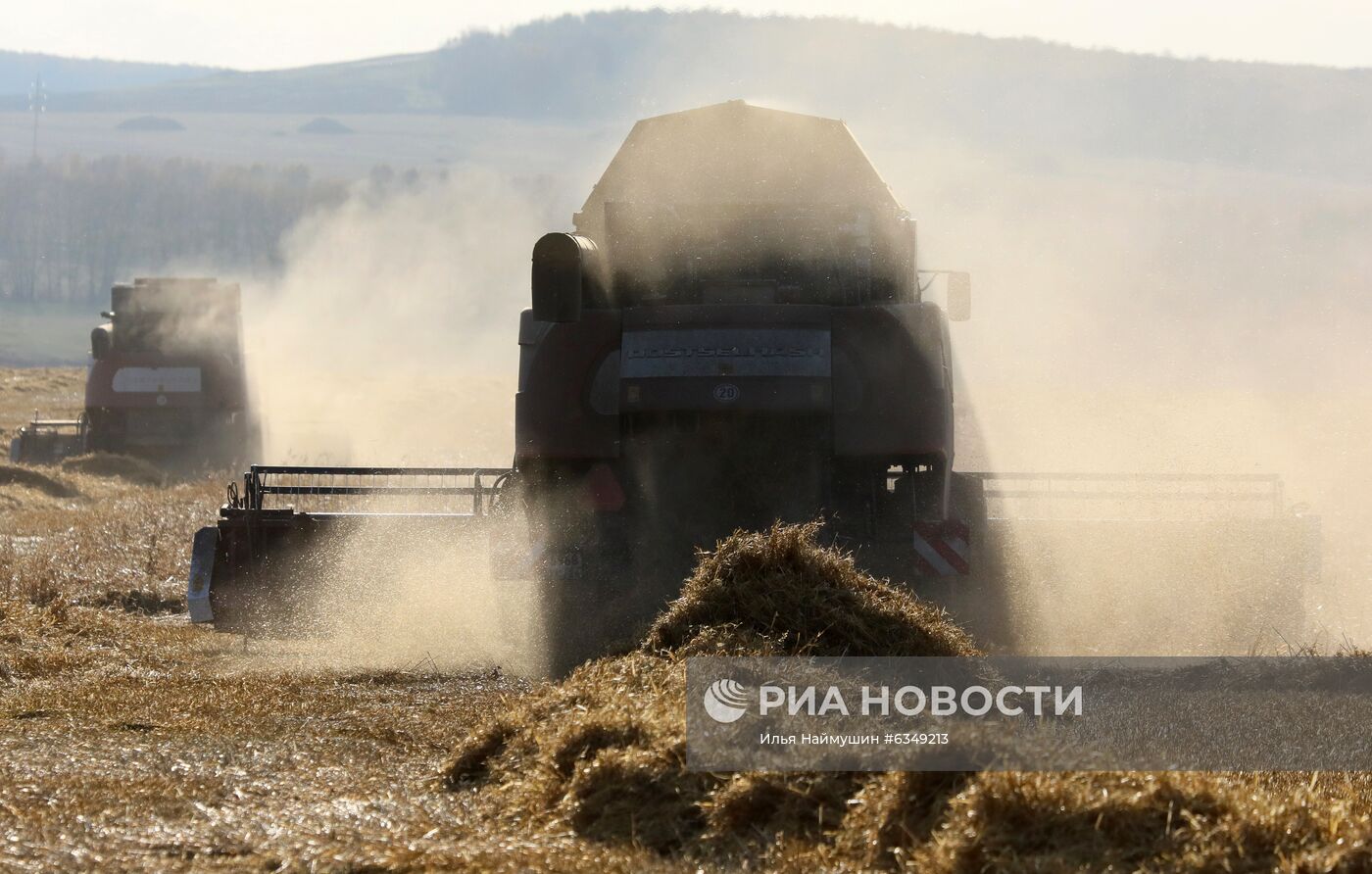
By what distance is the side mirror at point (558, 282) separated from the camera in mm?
10797

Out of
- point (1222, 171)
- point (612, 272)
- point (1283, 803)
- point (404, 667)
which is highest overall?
point (1222, 171)

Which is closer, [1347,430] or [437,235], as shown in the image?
[1347,430]

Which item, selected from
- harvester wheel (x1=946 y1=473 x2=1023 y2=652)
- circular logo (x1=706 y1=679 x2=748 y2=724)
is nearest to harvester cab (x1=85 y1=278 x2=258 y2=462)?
harvester wheel (x1=946 y1=473 x2=1023 y2=652)

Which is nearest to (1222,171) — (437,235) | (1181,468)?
(437,235)

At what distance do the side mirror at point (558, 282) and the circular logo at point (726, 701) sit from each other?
4.55m

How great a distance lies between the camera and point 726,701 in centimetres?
644

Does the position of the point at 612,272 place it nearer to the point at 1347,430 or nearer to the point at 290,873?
the point at 290,873

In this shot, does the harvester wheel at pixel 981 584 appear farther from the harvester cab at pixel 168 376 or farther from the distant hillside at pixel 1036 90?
the harvester cab at pixel 168 376

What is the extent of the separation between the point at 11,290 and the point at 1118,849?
145860 millimetres

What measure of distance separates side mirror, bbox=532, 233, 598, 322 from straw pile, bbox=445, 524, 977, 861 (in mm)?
2685

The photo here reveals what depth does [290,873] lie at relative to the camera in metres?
5.01

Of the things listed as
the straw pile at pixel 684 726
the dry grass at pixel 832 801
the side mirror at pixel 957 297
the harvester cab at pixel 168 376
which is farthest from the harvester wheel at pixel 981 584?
the harvester cab at pixel 168 376

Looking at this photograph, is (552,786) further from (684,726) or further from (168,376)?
(168,376)

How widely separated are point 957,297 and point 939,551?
7.03 ft
